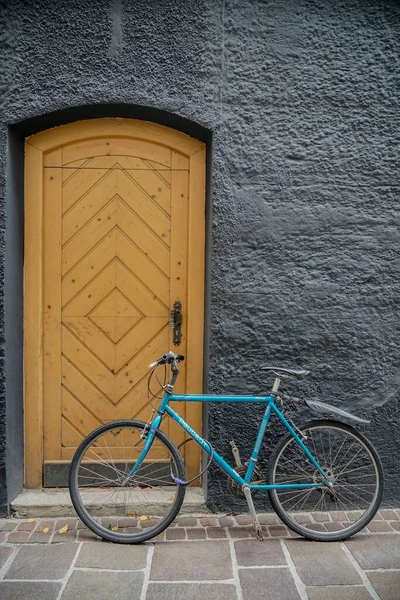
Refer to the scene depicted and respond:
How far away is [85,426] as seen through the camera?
4230 mm

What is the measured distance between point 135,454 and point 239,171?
224 cm

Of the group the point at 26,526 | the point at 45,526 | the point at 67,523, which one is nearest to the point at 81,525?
the point at 67,523

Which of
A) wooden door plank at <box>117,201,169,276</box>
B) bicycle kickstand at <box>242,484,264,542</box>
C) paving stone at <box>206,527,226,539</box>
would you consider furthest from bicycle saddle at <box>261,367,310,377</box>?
wooden door plank at <box>117,201,169,276</box>

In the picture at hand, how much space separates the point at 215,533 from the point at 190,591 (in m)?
0.72

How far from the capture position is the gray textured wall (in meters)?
3.91

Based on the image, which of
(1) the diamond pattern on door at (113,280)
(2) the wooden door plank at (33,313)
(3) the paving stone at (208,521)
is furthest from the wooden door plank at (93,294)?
(3) the paving stone at (208,521)

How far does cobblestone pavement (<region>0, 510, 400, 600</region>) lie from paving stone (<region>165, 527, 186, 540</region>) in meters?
0.01

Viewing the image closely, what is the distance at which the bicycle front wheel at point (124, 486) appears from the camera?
3570 millimetres

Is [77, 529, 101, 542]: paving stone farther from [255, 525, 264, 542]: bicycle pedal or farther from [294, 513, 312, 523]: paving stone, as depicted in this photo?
[294, 513, 312, 523]: paving stone

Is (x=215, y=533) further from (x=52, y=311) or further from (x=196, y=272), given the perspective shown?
(x=52, y=311)

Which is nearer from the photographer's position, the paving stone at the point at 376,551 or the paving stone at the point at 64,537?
the paving stone at the point at 376,551

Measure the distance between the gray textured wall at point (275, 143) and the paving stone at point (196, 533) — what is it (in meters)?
0.29

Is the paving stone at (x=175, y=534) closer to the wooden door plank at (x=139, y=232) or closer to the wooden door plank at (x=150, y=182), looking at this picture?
the wooden door plank at (x=139, y=232)

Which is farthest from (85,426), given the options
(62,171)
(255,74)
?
(255,74)
